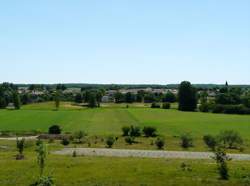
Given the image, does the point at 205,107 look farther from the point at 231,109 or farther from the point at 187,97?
the point at 231,109

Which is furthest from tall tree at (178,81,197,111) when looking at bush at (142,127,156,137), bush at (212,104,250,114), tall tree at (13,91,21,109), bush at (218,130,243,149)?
bush at (218,130,243,149)

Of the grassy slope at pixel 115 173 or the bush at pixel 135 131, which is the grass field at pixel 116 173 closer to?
the grassy slope at pixel 115 173

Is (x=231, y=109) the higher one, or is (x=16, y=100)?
(x=16, y=100)

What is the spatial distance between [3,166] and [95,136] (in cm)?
4417

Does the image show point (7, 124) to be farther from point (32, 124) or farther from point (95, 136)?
point (95, 136)

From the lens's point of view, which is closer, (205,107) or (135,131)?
(135,131)

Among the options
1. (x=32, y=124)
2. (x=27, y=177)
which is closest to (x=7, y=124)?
(x=32, y=124)

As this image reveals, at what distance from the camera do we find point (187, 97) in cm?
17412

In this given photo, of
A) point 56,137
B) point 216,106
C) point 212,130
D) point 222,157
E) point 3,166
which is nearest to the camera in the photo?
point 222,157

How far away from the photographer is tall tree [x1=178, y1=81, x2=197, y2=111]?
562 feet

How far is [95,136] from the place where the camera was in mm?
89375

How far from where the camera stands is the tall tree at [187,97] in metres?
171

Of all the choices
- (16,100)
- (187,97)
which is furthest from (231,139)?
(16,100)

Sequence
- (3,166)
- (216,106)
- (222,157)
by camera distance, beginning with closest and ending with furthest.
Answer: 1. (222,157)
2. (3,166)
3. (216,106)
